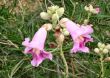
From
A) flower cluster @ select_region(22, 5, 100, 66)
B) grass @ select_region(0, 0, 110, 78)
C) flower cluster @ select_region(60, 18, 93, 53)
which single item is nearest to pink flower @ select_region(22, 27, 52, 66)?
flower cluster @ select_region(22, 5, 100, 66)

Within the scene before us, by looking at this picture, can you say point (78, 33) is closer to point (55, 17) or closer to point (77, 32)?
point (77, 32)

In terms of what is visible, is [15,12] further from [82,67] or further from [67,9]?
[82,67]

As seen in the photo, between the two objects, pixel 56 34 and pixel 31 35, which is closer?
pixel 56 34

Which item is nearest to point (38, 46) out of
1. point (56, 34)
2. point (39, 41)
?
point (39, 41)

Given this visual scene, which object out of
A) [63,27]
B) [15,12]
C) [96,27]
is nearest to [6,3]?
[15,12]

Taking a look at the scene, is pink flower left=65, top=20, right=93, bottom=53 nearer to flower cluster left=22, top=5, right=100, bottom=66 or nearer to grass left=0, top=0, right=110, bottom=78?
flower cluster left=22, top=5, right=100, bottom=66

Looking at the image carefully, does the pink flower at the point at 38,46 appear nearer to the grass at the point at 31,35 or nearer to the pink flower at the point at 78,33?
the pink flower at the point at 78,33

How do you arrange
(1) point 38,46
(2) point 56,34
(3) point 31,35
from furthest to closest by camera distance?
(3) point 31,35 → (2) point 56,34 → (1) point 38,46

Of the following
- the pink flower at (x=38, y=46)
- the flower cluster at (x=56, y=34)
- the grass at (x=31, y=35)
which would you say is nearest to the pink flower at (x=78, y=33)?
the flower cluster at (x=56, y=34)

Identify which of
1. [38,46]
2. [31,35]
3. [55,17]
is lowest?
[31,35]
